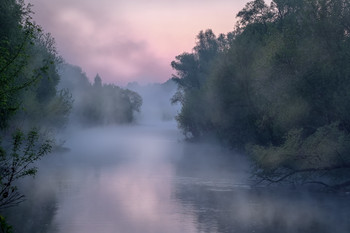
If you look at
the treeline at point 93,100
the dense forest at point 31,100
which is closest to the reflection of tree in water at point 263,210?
the dense forest at point 31,100

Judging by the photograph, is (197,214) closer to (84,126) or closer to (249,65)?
(249,65)

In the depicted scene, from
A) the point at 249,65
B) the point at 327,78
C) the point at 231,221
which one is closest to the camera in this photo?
the point at 231,221

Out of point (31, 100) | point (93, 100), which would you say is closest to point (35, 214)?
point (31, 100)

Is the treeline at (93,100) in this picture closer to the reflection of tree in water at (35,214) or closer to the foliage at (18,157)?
the reflection of tree in water at (35,214)

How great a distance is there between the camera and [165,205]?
93.7 feet

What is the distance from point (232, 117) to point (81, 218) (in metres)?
33.2

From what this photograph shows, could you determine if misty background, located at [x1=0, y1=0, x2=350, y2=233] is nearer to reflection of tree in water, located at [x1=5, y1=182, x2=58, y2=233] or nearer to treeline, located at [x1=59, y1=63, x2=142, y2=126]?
reflection of tree in water, located at [x1=5, y1=182, x2=58, y2=233]

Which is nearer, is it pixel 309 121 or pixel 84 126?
pixel 309 121

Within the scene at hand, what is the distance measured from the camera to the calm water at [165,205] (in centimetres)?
2292

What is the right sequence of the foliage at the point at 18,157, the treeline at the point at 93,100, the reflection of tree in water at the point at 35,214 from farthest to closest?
the treeline at the point at 93,100
the reflection of tree in water at the point at 35,214
the foliage at the point at 18,157

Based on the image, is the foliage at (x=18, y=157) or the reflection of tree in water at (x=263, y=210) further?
the reflection of tree in water at (x=263, y=210)

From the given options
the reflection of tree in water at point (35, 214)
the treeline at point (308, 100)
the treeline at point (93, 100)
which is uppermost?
the treeline at point (93, 100)

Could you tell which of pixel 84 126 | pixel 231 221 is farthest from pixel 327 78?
pixel 84 126

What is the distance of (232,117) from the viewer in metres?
54.7
